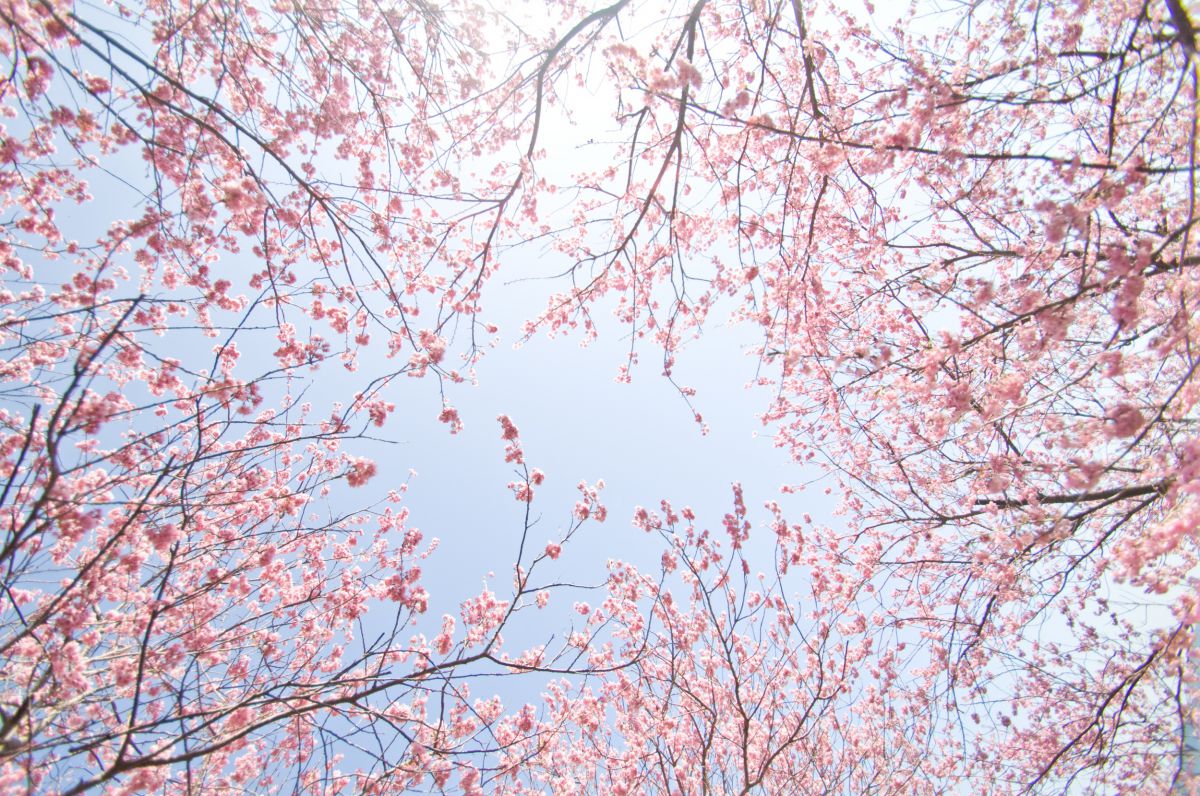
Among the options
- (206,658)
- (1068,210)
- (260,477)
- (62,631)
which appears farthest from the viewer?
(260,477)

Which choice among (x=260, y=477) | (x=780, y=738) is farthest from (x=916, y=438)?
(x=260, y=477)

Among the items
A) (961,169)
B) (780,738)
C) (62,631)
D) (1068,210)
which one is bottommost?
(780,738)

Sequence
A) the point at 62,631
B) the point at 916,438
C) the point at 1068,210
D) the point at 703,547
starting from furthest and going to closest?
the point at 703,547 → the point at 916,438 → the point at 62,631 → the point at 1068,210

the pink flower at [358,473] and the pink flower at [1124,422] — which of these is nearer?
the pink flower at [1124,422]

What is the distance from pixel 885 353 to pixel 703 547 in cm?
330

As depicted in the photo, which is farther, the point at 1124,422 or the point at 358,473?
the point at 358,473

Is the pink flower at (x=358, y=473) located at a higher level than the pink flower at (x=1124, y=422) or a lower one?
higher

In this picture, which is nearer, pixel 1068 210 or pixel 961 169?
pixel 1068 210

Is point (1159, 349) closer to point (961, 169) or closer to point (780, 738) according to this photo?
point (961, 169)

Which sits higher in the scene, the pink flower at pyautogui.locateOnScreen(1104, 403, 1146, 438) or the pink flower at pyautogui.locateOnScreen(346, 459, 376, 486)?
the pink flower at pyautogui.locateOnScreen(346, 459, 376, 486)

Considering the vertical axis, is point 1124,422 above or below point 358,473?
below

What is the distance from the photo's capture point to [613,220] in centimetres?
548

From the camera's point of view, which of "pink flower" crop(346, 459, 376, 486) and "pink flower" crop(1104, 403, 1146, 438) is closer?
"pink flower" crop(1104, 403, 1146, 438)

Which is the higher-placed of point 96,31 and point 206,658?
point 96,31
